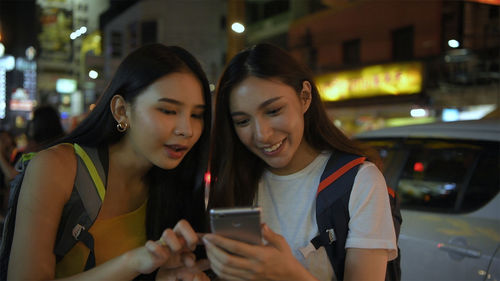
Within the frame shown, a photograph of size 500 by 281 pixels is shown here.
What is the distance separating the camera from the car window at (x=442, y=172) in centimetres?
266

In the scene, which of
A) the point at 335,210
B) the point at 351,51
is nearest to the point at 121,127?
the point at 335,210

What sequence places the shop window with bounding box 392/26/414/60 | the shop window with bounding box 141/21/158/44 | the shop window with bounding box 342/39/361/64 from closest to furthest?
the shop window with bounding box 392/26/414/60
the shop window with bounding box 342/39/361/64
the shop window with bounding box 141/21/158/44

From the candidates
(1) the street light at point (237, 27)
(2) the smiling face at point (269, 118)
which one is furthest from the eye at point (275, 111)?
(1) the street light at point (237, 27)

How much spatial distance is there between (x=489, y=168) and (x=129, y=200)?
2.28 meters

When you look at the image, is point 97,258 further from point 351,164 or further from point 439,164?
point 439,164

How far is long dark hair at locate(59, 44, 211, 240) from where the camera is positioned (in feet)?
5.27

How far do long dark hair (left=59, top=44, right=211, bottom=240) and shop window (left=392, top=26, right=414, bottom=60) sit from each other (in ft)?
40.6

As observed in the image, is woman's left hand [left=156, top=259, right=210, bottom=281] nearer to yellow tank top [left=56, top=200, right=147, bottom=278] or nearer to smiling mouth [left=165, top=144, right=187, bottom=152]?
yellow tank top [left=56, top=200, right=147, bottom=278]

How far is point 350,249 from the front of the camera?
1.46 metres

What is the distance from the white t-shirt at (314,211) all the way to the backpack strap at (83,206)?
0.69 meters

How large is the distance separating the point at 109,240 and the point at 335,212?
891 mm

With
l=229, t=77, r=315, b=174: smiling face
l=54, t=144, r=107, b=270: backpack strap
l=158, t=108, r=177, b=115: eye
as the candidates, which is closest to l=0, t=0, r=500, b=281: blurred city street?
l=229, t=77, r=315, b=174: smiling face

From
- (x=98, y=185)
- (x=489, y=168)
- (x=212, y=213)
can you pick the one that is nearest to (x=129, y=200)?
(x=98, y=185)

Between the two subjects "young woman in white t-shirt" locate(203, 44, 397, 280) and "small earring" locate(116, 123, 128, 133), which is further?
"small earring" locate(116, 123, 128, 133)
